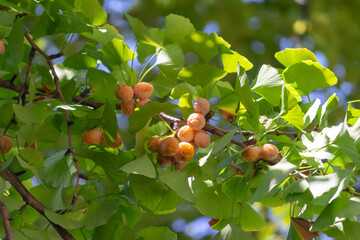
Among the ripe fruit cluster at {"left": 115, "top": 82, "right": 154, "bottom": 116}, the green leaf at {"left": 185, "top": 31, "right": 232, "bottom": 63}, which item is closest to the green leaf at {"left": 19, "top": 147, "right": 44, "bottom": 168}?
the ripe fruit cluster at {"left": 115, "top": 82, "right": 154, "bottom": 116}

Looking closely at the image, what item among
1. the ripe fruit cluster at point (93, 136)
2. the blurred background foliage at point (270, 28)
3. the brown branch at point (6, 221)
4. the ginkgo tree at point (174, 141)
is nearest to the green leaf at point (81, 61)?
the ginkgo tree at point (174, 141)

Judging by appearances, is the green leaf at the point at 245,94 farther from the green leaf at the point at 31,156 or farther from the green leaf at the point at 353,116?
the green leaf at the point at 31,156

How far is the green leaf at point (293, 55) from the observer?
0.53 meters

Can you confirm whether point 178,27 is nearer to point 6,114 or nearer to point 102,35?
point 102,35

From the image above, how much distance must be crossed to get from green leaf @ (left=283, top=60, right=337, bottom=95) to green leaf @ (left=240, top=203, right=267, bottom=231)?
154 millimetres

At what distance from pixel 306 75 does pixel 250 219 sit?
18 centimetres

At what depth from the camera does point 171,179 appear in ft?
1.50

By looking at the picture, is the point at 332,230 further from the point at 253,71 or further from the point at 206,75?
the point at 253,71

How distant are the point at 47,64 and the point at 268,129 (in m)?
0.30

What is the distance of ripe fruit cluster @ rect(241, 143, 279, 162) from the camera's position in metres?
0.47

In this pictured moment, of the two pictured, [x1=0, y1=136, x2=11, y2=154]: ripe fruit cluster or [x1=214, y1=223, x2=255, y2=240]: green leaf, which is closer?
[x1=214, y1=223, x2=255, y2=240]: green leaf

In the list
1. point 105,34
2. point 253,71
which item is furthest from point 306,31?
point 105,34

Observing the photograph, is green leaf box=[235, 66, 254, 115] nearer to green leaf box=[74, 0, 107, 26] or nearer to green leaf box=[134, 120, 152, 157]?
green leaf box=[134, 120, 152, 157]

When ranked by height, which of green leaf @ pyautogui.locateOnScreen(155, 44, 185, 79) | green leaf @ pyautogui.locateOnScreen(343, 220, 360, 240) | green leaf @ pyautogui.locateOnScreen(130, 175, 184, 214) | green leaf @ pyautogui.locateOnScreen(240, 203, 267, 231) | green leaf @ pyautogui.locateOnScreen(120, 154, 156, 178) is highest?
green leaf @ pyautogui.locateOnScreen(155, 44, 185, 79)
